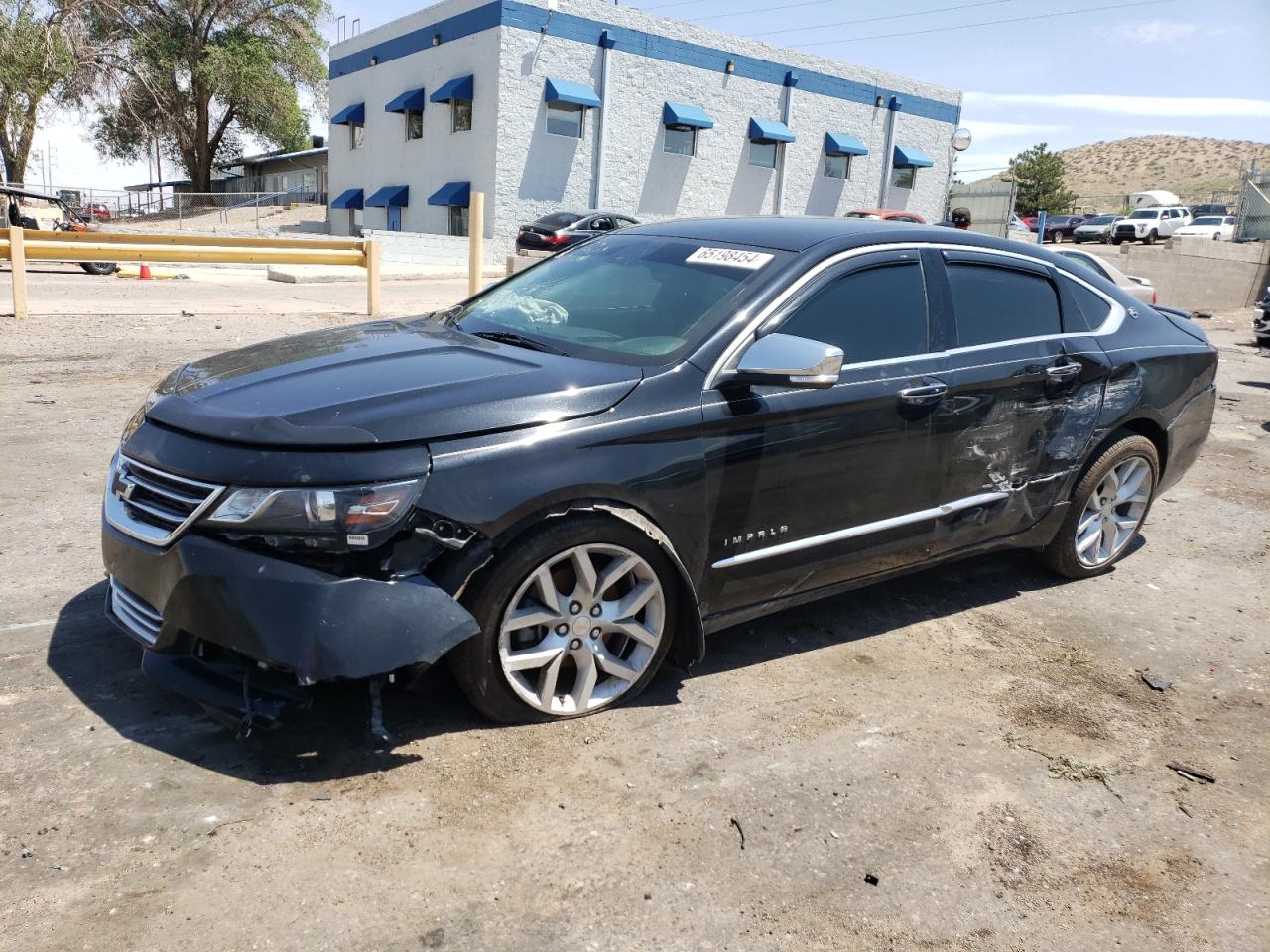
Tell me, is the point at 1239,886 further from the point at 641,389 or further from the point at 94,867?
the point at 94,867

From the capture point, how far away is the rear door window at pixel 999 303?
4473 millimetres

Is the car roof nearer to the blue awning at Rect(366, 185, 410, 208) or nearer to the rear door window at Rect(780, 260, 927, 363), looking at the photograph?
the rear door window at Rect(780, 260, 927, 363)

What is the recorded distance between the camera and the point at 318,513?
2949 millimetres

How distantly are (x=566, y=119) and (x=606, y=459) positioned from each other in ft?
102

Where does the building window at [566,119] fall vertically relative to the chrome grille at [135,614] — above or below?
above

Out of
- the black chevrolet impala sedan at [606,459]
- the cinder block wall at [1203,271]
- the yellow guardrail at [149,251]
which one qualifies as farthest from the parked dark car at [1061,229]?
the black chevrolet impala sedan at [606,459]

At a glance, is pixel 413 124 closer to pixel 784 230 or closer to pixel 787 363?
pixel 784 230

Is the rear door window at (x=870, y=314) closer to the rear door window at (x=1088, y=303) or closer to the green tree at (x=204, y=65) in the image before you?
the rear door window at (x=1088, y=303)

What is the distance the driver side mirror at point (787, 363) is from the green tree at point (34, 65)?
45.7m

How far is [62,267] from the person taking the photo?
23406 mm

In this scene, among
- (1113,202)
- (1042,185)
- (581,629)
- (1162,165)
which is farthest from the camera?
(1162,165)

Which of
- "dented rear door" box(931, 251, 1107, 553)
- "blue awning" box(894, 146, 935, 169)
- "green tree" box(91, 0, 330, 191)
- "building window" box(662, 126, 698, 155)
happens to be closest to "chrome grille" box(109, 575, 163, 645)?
"dented rear door" box(931, 251, 1107, 553)

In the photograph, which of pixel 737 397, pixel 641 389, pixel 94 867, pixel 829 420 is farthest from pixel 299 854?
pixel 829 420

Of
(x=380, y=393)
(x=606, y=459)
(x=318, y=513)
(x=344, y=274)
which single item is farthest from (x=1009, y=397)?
(x=344, y=274)
